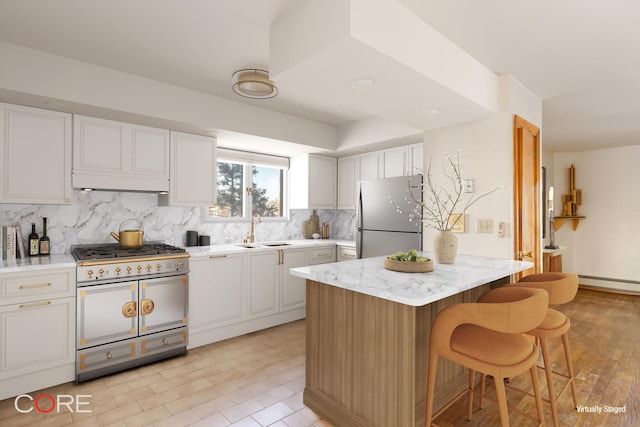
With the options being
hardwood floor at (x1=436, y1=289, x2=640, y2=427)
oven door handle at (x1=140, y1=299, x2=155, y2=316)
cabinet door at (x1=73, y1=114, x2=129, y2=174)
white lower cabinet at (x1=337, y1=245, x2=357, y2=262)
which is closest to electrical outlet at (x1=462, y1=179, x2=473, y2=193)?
hardwood floor at (x1=436, y1=289, x2=640, y2=427)

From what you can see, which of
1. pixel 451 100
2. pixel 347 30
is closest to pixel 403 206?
pixel 451 100

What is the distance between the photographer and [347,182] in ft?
15.4

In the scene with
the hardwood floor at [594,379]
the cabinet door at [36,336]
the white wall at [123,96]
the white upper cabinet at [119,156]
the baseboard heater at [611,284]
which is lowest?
the hardwood floor at [594,379]

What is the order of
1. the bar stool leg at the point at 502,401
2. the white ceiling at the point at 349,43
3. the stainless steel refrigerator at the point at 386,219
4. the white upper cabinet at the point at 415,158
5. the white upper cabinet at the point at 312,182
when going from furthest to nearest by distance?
the white upper cabinet at the point at 312,182
the white upper cabinet at the point at 415,158
the stainless steel refrigerator at the point at 386,219
the white ceiling at the point at 349,43
the bar stool leg at the point at 502,401

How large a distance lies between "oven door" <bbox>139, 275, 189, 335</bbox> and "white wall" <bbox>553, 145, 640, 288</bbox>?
6.38 meters

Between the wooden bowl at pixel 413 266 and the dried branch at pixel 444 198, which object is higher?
the dried branch at pixel 444 198

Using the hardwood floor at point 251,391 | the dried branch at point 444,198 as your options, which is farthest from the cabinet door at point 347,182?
the hardwood floor at point 251,391

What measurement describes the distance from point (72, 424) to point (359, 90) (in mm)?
2728

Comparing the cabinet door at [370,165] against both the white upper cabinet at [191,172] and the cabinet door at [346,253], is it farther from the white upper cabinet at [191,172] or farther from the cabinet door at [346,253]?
the white upper cabinet at [191,172]

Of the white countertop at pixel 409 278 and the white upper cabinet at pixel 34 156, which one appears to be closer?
the white countertop at pixel 409 278

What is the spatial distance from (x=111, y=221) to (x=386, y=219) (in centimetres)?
281

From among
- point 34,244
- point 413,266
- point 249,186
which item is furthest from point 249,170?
point 413,266

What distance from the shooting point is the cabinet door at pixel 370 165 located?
430 cm

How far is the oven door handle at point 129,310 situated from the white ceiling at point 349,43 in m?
1.91
